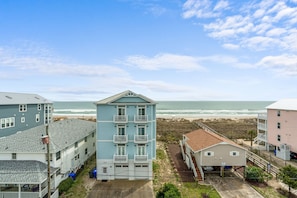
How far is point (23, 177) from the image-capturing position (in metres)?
17.9

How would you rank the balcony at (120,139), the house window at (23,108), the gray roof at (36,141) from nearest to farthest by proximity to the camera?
the gray roof at (36,141) < the balcony at (120,139) < the house window at (23,108)

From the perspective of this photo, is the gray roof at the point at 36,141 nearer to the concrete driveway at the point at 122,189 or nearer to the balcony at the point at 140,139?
the concrete driveway at the point at 122,189

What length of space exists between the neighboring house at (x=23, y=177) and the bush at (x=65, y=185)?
4.10 ft

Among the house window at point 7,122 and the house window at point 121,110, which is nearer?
the house window at point 121,110

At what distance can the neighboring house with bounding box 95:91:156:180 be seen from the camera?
941 inches

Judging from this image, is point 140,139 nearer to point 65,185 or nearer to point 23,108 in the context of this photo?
point 65,185

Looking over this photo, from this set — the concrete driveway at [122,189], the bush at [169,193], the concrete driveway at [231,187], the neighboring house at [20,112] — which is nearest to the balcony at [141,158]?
the concrete driveway at [122,189]

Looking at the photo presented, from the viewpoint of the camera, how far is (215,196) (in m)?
19.7

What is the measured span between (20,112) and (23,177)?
701 inches

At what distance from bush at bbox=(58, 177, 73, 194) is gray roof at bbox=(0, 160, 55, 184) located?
1.98 m

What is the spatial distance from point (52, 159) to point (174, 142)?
27400mm

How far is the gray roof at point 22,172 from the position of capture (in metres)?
17.6

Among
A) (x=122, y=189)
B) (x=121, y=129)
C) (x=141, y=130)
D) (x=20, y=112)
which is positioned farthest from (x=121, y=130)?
(x=20, y=112)

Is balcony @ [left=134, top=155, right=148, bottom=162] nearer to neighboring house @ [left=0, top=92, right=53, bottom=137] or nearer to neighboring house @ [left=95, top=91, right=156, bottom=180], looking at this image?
neighboring house @ [left=95, top=91, right=156, bottom=180]
